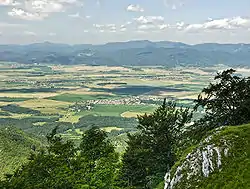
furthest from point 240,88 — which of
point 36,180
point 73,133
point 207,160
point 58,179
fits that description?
point 73,133

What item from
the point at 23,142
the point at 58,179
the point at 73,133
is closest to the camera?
the point at 58,179

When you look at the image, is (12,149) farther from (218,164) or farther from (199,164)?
(218,164)

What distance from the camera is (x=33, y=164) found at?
3494 cm

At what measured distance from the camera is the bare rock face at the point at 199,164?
2189 centimetres

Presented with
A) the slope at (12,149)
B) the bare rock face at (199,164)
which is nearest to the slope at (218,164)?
the bare rock face at (199,164)

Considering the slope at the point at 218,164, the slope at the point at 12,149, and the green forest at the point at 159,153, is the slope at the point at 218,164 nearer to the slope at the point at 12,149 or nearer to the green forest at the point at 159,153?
Answer: the green forest at the point at 159,153

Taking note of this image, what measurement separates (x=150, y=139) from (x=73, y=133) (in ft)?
467

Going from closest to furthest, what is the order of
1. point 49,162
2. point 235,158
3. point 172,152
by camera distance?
point 235,158
point 49,162
point 172,152

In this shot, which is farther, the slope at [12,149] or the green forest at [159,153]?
the slope at [12,149]

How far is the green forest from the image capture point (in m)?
22.5

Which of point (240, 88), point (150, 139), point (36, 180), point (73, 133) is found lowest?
point (73, 133)

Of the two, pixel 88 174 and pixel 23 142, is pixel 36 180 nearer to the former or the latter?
pixel 88 174

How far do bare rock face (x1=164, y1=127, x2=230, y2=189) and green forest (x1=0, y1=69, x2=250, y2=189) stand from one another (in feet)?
0.26

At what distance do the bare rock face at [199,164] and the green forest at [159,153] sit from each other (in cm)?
8
